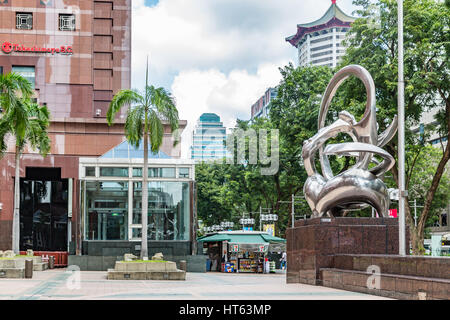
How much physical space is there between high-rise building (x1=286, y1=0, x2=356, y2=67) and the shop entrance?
12518cm

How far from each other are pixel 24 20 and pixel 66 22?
11.1 feet

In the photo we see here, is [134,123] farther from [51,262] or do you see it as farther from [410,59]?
[410,59]

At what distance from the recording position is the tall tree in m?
30.8

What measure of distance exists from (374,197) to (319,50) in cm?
16010

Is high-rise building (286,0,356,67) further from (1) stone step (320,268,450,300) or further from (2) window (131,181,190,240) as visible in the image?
(1) stone step (320,268,450,300)

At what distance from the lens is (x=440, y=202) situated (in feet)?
175

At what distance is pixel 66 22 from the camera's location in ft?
172

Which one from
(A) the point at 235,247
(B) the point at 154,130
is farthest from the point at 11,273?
(A) the point at 235,247

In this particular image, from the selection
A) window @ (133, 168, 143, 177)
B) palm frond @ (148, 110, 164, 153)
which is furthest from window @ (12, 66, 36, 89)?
palm frond @ (148, 110, 164, 153)

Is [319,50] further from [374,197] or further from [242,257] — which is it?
[374,197]

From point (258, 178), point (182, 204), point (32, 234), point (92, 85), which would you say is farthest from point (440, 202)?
point (32, 234)

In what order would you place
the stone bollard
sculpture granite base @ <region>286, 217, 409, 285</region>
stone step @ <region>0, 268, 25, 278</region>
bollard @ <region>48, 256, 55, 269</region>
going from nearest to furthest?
the stone bollard
sculpture granite base @ <region>286, 217, 409, 285</region>
stone step @ <region>0, 268, 25, 278</region>
bollard @ <region>48, 256, 55, 269</region>

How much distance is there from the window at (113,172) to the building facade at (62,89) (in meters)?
13.1

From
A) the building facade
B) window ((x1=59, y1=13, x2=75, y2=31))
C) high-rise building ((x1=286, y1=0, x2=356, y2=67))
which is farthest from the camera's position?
high-rise building ((x1=286, y1=0, x2=356, y2=67))
